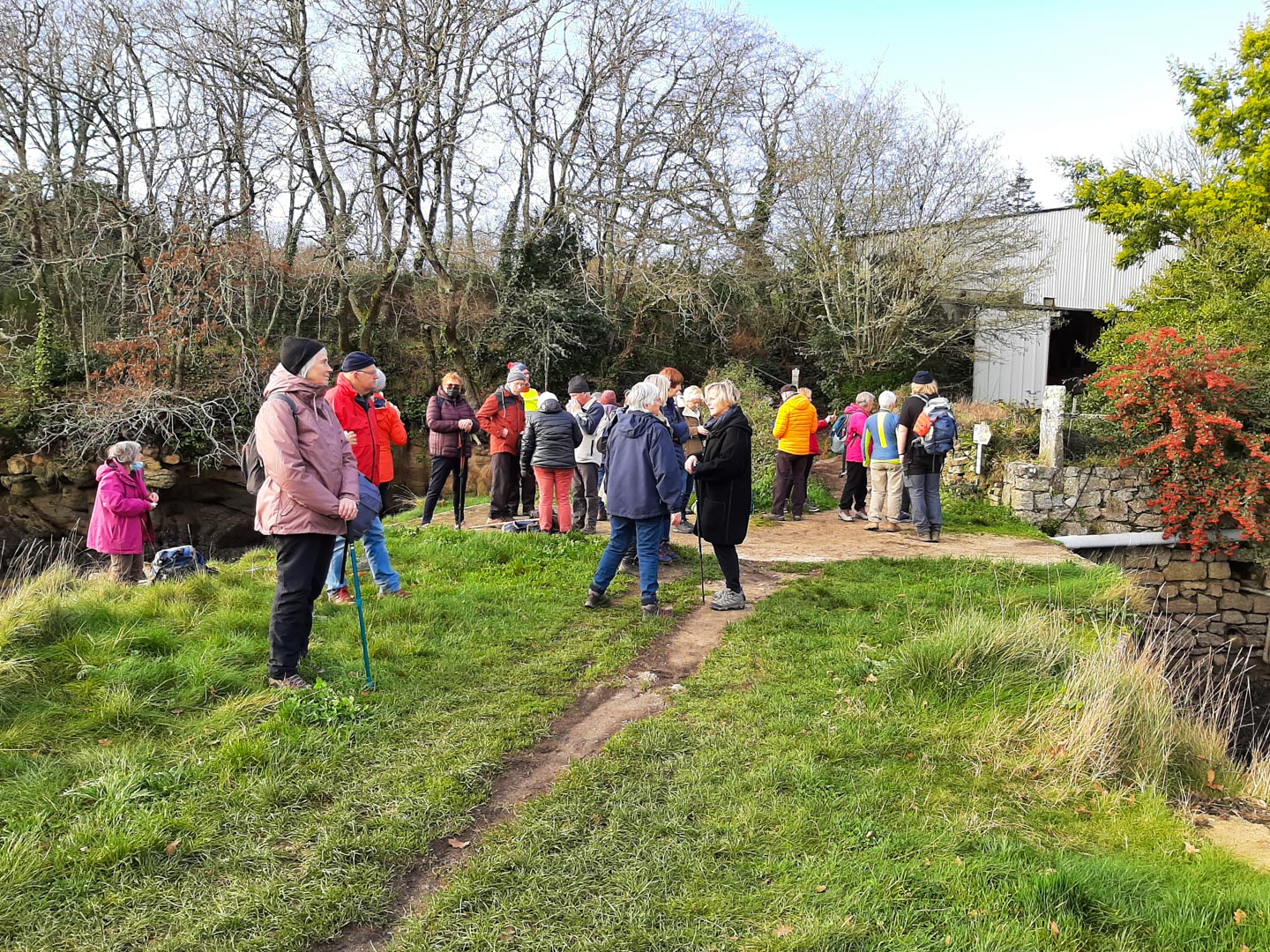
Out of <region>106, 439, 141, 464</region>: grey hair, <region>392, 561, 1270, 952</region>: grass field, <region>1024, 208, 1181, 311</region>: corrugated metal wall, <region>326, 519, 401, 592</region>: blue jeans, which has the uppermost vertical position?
<region>1024, 208, 1181, 311</region>: corrugated metal wall

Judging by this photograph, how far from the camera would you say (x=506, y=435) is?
9812mm

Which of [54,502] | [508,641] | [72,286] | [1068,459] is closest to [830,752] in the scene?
[508,641]

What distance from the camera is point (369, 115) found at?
607 inches

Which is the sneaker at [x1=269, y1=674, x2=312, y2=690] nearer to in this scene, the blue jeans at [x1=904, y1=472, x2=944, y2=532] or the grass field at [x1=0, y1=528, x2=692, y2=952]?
the grass field at [x1=0, y1=528, x2=692, y2=952]

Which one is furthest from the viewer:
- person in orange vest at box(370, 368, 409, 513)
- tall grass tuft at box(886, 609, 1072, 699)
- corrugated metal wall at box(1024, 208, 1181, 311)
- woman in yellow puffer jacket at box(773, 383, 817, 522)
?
corrugated metal wall at box(1024, 208, 1181, 311)

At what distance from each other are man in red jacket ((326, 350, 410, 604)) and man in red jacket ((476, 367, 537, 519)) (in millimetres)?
2645

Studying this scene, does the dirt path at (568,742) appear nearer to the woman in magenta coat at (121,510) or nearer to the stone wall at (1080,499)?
the woman in magenta coat at (121,510)

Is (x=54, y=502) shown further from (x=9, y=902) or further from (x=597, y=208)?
(x=9, y=902)

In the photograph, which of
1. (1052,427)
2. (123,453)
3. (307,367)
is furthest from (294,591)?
(1052,427)

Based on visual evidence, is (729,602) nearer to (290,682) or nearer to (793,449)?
(290,682)

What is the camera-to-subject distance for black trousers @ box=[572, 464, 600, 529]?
30.9 feet

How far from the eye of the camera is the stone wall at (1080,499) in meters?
12.1

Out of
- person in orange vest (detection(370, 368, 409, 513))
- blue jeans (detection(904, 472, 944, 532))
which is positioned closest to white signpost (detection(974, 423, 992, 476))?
blue jeans (detection(904, 472, 944, 532))

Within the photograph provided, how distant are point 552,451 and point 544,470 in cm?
32
